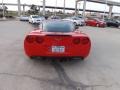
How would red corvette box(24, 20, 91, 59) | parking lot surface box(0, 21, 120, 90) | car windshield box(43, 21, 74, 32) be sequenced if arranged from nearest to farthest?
parking lot surface box(0, 21, 120, 90)
red corvette box(24, 20, 91, 59)
car windshield box(43, 21, 74, 32)

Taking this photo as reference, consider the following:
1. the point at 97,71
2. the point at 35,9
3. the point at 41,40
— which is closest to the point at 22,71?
the point at 41,40

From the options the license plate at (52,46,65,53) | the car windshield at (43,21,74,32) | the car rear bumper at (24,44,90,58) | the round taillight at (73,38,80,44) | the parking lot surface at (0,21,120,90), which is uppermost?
the car windshield at (43,21,74,32)

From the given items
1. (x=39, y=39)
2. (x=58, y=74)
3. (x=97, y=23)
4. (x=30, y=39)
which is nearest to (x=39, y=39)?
(x=39, y=39)

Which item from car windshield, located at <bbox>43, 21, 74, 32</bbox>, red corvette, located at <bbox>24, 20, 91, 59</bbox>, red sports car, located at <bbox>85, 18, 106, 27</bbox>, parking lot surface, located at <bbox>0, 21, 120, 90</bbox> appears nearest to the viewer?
parking lot surface, located at <bbox>0, 21, 120, 90</bbox>

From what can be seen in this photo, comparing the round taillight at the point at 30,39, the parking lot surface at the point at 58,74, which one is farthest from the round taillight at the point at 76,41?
the round taillight at the point at 30,39

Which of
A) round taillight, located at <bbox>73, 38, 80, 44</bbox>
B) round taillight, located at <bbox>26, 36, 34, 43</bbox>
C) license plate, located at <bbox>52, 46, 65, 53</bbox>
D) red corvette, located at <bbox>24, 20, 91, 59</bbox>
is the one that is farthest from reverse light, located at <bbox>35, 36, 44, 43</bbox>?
round taillight, located at <bbox>73, 38, 80, 44</bbox>

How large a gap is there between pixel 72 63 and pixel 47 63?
808 mm

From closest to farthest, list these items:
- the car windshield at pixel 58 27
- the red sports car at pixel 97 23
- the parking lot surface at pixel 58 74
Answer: the parking lot surface at pixel 58 74 → the car windshield at pixel 58 27 → the red sports car at pixel 97 23

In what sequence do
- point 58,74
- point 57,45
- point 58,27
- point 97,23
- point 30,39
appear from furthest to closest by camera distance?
1. point 97,23
2. point 58,27
3. point 30,39
4. point 57,45
5. point 58,74

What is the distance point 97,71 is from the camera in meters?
6.61

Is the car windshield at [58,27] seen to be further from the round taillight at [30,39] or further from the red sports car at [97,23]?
the red sports car at [97,23]

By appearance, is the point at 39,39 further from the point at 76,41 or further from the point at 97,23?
the point at 97,23

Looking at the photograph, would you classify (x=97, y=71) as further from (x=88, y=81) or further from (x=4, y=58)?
(x=4, y=58)

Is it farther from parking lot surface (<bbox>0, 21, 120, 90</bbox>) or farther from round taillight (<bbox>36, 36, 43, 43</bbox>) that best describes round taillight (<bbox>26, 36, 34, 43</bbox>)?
parking lot surface (<bbox>0, 21, 120, 90</bbox>)
